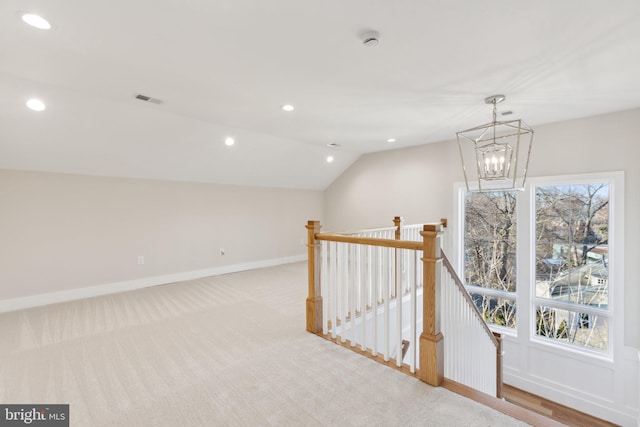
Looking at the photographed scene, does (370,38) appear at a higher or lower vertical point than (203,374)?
higher

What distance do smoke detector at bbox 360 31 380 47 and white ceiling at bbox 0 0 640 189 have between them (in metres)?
0.05

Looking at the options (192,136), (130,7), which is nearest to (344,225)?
(192,136)

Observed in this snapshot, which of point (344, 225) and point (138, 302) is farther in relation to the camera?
point (344, 225)

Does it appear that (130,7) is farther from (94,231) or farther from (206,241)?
(206,241)

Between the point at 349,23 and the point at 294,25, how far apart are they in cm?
33

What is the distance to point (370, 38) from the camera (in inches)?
73.9

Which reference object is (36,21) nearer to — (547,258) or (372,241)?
(372,241)

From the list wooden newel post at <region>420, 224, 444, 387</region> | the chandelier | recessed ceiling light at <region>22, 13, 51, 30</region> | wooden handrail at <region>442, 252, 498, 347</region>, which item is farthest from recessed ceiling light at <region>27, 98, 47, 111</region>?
the chandelier

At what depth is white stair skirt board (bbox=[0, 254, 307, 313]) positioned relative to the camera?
3.48m

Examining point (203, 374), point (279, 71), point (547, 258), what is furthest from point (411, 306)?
point (547, 258)

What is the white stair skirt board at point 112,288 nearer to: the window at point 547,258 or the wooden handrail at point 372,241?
the wooden handrail at point 372,241

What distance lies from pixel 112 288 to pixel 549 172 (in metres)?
6.24

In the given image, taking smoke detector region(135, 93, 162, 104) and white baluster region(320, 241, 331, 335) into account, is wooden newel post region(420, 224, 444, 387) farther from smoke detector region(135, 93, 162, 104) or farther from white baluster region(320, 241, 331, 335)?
smoke detector region(135, 93, 162, 104)

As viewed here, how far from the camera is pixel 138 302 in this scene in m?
3.70
